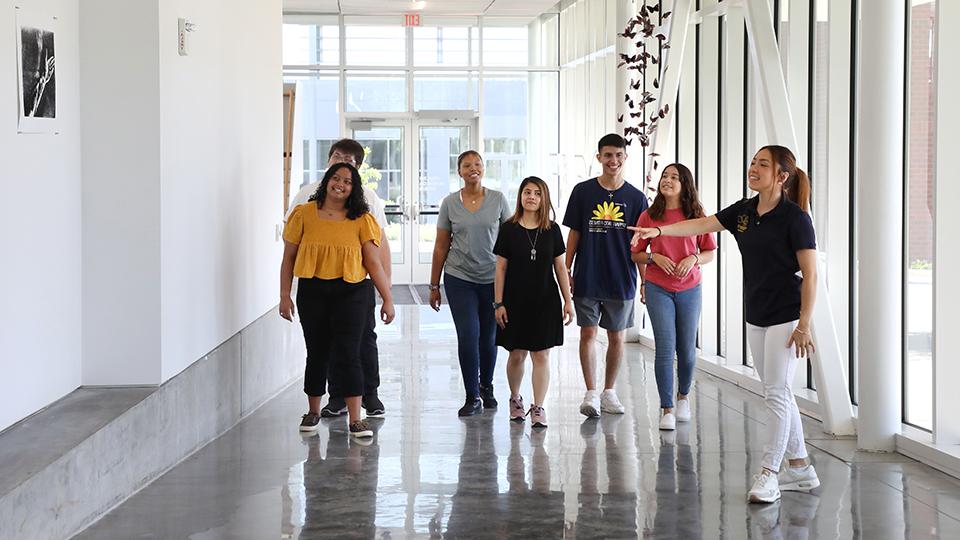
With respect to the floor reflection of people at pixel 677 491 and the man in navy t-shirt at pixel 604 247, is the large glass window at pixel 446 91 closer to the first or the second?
the man in navy t-shirt at pixel 604 247

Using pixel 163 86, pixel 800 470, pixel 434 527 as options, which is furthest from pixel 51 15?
pixel 800 470

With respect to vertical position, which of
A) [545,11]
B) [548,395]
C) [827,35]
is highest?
[545,11]

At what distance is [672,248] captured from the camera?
7199 mm

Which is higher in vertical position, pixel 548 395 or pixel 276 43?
pixel 276 43

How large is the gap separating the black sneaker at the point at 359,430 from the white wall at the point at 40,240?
5.20 feet

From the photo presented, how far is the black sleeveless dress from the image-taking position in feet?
23.3

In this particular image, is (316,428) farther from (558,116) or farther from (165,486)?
(558,116)

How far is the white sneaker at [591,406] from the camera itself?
7.62 metres

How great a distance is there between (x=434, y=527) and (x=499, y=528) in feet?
0.84

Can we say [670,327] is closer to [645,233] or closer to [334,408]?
[645,233]

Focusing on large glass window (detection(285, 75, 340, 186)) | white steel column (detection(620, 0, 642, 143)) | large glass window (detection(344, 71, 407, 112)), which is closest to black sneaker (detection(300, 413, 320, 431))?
white steel column (detection(620, 0, 642, 143))

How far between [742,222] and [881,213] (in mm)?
1146

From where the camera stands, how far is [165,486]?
5.64 m

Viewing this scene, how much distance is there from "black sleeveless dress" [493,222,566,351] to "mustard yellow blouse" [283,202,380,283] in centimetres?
83
